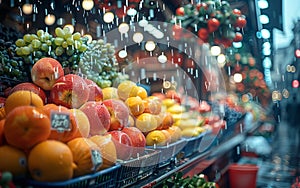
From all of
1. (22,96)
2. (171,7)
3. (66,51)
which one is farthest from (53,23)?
(22,96)

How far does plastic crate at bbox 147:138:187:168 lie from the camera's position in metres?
2.11

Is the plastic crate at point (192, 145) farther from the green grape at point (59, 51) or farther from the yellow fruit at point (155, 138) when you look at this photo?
A: the green grape at point (59, 51)

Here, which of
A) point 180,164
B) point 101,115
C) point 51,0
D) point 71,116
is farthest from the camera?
point 51,0

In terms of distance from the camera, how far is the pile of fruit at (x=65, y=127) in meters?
1.18

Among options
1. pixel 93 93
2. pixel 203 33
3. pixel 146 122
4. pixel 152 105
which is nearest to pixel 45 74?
pixel 93 93

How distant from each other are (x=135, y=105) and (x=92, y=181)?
90 cm

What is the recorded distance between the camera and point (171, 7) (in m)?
3.94

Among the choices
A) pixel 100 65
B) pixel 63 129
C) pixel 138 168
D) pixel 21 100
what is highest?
pixel 100 65

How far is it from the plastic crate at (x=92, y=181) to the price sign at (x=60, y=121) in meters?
0.18

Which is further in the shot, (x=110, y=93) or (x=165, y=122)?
(x=165, y=122)

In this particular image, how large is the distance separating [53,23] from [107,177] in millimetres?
2463

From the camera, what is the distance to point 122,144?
5.32 feet

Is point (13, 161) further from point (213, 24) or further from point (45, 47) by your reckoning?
point (213, 24)

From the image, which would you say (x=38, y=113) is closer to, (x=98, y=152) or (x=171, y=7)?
(x=98, y=152)
